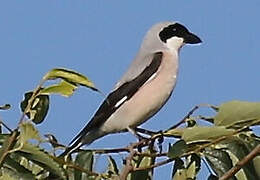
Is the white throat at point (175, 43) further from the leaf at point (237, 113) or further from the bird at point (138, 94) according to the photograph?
the leaf at point (237, 113)

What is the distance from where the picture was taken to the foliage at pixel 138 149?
4.53 ft

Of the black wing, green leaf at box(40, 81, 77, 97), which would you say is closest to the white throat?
the black wing

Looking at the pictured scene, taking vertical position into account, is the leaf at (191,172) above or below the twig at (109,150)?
below

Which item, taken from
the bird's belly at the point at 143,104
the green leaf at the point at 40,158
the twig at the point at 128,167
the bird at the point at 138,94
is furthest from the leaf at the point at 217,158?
the bird's belly at the point at 143,104

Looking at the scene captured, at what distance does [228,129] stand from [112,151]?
15.2 inches

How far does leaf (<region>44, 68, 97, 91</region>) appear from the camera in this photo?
1371 mm

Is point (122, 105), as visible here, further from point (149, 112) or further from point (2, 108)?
point (2, 108)

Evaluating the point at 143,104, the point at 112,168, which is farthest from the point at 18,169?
the point at 143,104

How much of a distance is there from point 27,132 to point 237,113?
1.40ft

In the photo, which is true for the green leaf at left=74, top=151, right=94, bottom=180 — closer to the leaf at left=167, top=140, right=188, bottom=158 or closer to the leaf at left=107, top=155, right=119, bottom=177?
the leaf at left=107, top=155, right=119, bottom=177

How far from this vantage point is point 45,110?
5.14 feet

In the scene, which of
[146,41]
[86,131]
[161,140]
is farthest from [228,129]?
[146,41]

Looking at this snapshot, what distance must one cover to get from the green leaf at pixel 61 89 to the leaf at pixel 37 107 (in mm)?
52

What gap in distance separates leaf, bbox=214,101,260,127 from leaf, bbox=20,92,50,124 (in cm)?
36
